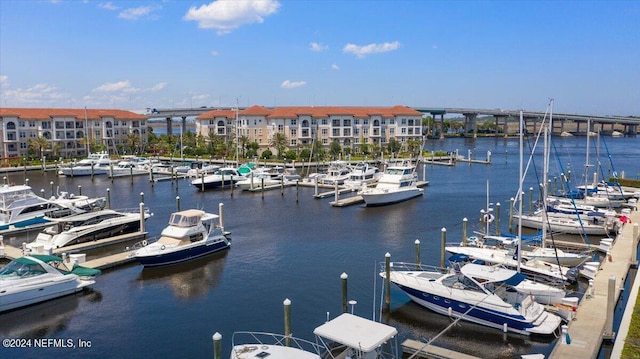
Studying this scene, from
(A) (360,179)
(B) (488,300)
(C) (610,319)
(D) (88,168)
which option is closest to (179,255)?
(B) (488,300)

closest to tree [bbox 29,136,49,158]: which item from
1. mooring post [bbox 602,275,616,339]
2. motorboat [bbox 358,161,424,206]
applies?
motorboat [bbox 358,161,424,206]

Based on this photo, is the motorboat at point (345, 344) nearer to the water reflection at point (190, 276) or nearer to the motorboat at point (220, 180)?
the water reflection at point (190, 276)

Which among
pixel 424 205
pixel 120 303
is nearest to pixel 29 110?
pixel 424 205

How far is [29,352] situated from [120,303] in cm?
521

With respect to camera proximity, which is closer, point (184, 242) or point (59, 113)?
point (184, 242)

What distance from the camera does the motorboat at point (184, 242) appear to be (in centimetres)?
3147

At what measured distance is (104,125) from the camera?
346ft

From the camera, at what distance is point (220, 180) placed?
65500 millimetres

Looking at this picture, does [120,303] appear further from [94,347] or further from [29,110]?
[29,110]

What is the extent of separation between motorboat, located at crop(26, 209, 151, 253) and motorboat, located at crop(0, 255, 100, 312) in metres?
6.36

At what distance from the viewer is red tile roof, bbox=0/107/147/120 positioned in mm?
94312

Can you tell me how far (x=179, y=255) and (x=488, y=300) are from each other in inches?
734

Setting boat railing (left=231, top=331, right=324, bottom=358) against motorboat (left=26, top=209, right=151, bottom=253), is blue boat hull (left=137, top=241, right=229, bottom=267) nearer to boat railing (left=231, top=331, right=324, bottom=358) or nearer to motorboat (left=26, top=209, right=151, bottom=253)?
motorboat (left=26, top=209, right=151, bottom=253)

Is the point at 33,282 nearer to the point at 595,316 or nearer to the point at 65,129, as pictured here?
the point at 595,316
